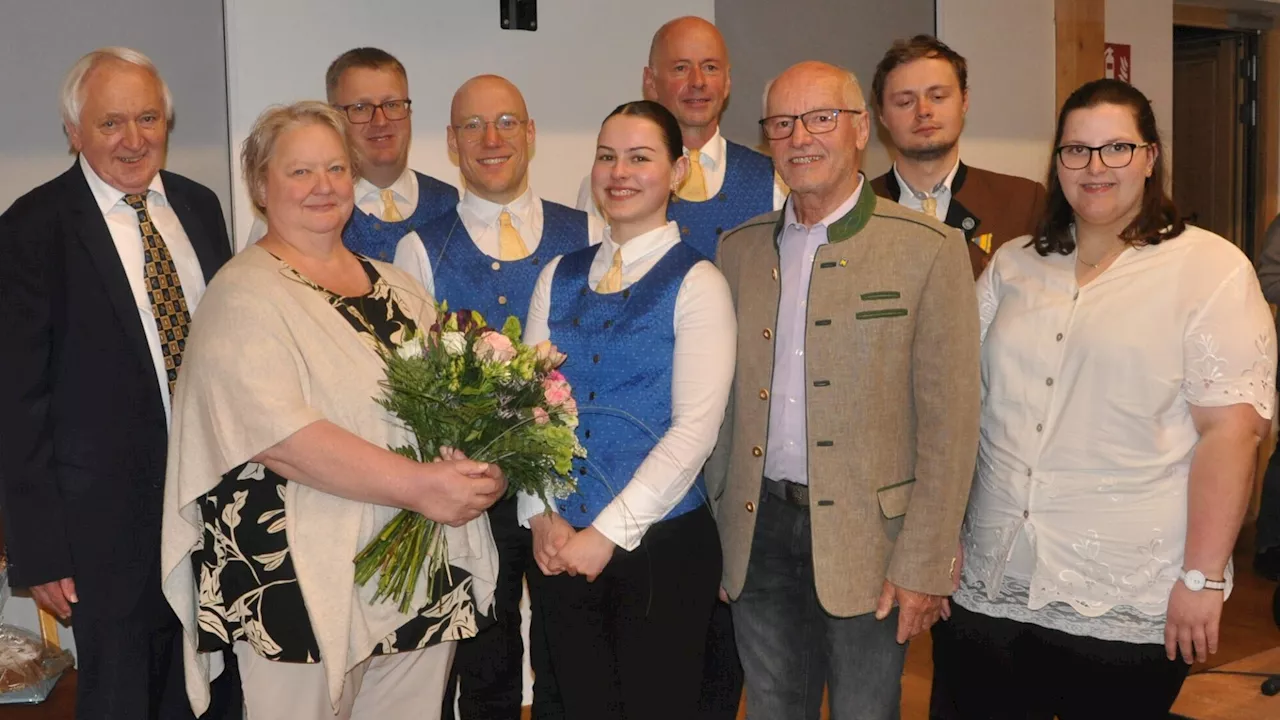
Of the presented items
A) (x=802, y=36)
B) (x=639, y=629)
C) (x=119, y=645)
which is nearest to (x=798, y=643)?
(x=639, y=629)

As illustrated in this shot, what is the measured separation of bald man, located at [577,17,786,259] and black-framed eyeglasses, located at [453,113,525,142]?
0.44 metres

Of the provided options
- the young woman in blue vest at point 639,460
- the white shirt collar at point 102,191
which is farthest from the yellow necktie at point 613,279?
the white shirt collar at point 102,191

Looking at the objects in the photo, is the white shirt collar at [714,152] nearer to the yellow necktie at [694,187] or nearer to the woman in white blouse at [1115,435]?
the yellow necktie at [694,187]

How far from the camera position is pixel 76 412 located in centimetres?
286

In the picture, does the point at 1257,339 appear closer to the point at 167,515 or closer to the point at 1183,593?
the point at 1183,593

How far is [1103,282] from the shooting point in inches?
99.5

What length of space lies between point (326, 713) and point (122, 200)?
1370 millimetres

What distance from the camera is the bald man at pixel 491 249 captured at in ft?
10.2

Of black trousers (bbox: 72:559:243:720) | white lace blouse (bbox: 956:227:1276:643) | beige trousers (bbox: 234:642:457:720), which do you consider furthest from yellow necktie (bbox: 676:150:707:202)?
black trousers (bbox: 72:559:243:720)

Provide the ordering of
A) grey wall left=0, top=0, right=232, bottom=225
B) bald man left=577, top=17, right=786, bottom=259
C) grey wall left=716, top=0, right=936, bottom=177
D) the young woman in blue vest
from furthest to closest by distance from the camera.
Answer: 1. grey wall left=716, top=0, right=936, bottom=177
2. grey wall left=0, top=0, right=232, bottom=225
3. bald man left=577, top=17, right=786, bottom=259
4. the young woman in blue vest

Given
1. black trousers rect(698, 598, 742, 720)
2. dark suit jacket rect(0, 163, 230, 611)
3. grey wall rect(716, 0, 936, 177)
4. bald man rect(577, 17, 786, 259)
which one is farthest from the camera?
grey wall rect(716, 0, 936, 177)

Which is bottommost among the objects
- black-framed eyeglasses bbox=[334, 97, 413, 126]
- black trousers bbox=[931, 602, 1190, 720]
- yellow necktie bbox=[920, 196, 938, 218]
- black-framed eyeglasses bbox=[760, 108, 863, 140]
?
black trousers bbox=[931, 602, 1190, 720]

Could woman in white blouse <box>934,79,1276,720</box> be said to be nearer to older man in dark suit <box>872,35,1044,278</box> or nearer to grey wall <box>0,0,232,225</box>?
older man in dark suit <box>872,35,1044,278</box>

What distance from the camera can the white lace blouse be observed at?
8.01ft
